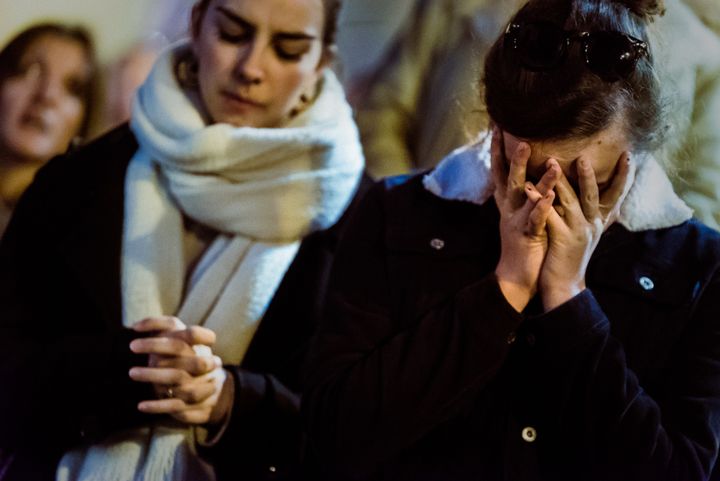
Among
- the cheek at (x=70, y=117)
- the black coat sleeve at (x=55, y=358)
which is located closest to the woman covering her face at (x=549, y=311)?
the black coat sleeve at (x=55, y=358)

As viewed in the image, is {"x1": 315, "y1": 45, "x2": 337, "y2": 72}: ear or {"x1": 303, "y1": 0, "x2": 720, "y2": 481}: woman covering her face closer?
{"x1": 303, "y1": 0, "x2": 720, "y2": 481}: woman covering her face

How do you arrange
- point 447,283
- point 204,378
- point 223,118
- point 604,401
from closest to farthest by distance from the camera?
point 604,401
point 447,283
point 204,378
point 223,118

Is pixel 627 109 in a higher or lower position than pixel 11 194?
higher

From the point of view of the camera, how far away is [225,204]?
1.21m

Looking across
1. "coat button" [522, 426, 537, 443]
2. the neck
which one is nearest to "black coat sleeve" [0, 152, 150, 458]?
the neck

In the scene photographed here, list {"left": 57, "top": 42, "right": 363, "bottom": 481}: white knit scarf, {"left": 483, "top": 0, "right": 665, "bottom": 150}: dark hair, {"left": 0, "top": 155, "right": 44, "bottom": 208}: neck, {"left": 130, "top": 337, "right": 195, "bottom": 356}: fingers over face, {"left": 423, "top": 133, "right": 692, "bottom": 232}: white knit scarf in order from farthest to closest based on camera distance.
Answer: {"left": 0, "top": 155, "right": 44, "bottom": 208}: neck < {"left": 57, "top": 42, "right": 363, "bottom": 481}: white knit scarf < {"left": 130, "top": 337, "right": 195, "bottom": 356}: fingers over face < {"left": 423, "top": 133, "right": 692, "bottom": 232}: white knit scarf < {"left": 483, "top": 0, "right": 665, "bottom": 150}: dark hair

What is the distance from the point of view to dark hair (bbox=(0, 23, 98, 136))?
1.32 m

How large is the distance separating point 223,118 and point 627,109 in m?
0.57

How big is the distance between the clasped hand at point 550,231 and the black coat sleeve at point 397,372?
0.10ft

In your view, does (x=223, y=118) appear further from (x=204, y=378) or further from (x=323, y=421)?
(x=323, y=421)

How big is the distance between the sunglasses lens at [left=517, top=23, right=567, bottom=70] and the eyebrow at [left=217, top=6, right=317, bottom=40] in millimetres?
434

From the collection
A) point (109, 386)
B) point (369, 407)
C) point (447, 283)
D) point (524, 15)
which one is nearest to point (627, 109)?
point (524, 15)

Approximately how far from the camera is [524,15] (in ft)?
2.92

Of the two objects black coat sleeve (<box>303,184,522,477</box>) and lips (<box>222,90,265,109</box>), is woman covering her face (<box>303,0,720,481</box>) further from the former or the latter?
lips (<box>222,90,265,109</box>)
